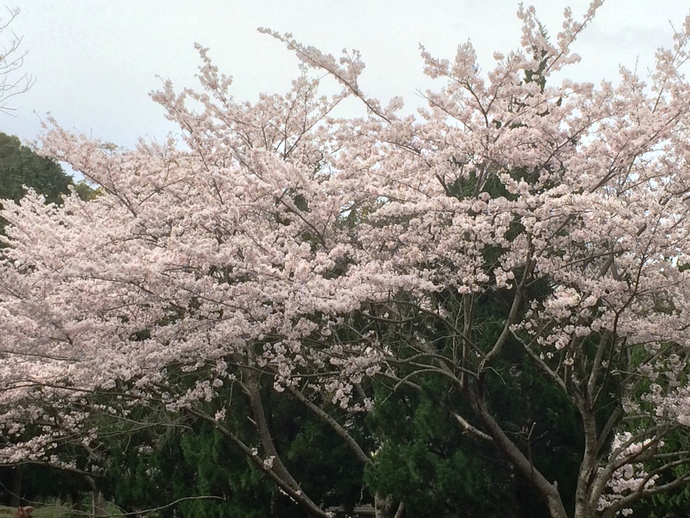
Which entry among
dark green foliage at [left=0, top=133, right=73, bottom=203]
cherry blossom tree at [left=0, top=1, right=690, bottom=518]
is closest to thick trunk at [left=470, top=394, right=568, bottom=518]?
cherry blossom tree at [left=0, top=1, right=690, bottom=518]

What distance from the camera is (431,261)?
6.07 meters

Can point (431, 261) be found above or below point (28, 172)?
below

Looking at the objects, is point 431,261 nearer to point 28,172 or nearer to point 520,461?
point 520,461

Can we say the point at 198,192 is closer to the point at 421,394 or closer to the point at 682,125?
the point at 421,394

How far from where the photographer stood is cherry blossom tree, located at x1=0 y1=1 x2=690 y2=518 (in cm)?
517

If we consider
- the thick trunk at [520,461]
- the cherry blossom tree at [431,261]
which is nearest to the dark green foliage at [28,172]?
the cherry blossom tree at [431,261]

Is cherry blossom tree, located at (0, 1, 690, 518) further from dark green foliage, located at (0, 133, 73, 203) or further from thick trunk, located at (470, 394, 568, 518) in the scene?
dark green foliage, located at (0, 133, 73, 203)

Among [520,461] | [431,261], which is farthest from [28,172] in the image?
[520,461]

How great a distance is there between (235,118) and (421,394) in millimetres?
3548

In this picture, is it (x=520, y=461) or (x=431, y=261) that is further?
(x=431, y=261)

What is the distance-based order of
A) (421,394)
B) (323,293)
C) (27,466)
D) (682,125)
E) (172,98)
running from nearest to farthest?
(323,293), (682,125), (421,394), (172,98), (27,466)

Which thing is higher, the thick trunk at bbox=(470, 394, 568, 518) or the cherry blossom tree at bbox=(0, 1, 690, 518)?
the cherry blossom tree at bbox=(0, 1, 690, 518)

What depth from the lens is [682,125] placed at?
5.63 metres

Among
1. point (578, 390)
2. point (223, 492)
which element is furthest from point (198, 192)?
point (578, 390)
